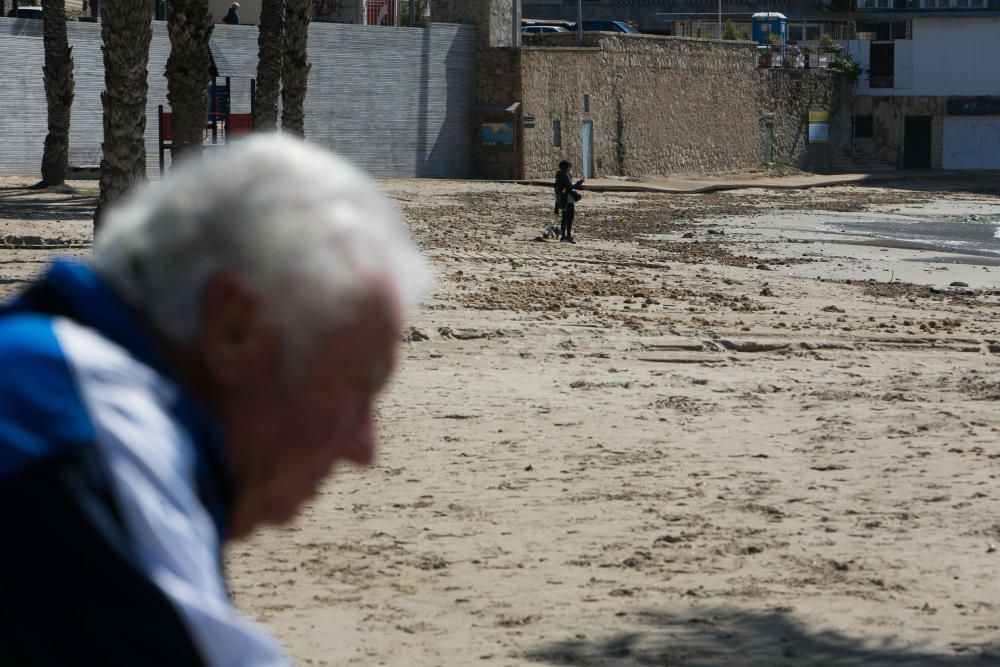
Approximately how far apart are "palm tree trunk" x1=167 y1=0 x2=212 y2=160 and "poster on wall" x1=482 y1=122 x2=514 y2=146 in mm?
21273

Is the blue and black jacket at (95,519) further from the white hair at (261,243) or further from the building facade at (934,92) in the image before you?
the building facade at (934,92)

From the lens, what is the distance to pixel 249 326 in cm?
137

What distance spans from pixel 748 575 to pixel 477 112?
35.3 metres

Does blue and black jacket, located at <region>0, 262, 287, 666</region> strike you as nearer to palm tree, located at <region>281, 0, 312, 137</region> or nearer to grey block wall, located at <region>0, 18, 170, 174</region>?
palm tree, located at <region>281, 0, 312, 137</region>

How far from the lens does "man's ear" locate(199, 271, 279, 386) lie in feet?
4.47

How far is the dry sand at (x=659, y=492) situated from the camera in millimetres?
5988

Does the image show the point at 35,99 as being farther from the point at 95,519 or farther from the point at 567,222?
the point at 95,519

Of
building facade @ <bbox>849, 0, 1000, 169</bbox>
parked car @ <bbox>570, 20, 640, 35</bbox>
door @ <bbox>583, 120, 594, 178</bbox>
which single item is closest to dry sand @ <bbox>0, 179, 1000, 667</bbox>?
door @ <bbox>583, 120, 594, 178</bbox>

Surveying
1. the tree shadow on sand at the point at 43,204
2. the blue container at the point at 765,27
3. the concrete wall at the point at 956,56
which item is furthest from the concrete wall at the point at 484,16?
the concrete wall at the point at 956,56

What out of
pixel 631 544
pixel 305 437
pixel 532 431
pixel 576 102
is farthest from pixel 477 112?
pixel 305 437

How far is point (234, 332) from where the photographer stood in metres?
1.38

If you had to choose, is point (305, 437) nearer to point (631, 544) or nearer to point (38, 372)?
point (38, 372)

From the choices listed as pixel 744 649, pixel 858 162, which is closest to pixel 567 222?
pixel 744 649

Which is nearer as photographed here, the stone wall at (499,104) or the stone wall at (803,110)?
the stone wall at (499,104)
